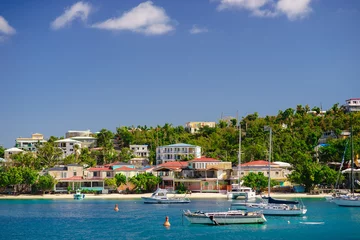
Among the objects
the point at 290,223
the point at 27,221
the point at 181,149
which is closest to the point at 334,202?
the point at 290,223

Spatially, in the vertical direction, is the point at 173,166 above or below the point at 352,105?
below

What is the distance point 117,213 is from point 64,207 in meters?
12.4

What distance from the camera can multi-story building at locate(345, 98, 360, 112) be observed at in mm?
152125

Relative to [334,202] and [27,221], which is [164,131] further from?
[27,221]

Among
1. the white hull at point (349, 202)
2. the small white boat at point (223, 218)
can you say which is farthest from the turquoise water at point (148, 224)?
the white hull at point (349, 202)

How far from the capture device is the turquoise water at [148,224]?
161ft

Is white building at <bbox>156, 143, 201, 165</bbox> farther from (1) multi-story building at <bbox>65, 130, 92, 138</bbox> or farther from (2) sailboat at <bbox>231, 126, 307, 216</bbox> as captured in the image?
(1) multi-story building at <bbox>65, 130, 92, 138</bbox>

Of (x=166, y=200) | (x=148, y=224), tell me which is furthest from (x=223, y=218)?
(x=166, y=200)

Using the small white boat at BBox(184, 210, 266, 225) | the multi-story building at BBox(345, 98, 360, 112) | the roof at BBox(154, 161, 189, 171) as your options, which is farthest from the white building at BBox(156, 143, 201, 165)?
the small white boat at BBox(184, 210, 266, 225)

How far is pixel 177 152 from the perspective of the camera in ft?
407

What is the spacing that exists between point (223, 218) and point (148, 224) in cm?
815

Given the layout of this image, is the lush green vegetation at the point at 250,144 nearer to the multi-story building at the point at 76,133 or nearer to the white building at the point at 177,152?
the white building at the point at 177,152

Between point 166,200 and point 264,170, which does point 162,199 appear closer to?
point 166,200

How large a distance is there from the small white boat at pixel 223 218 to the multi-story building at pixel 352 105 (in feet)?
351
